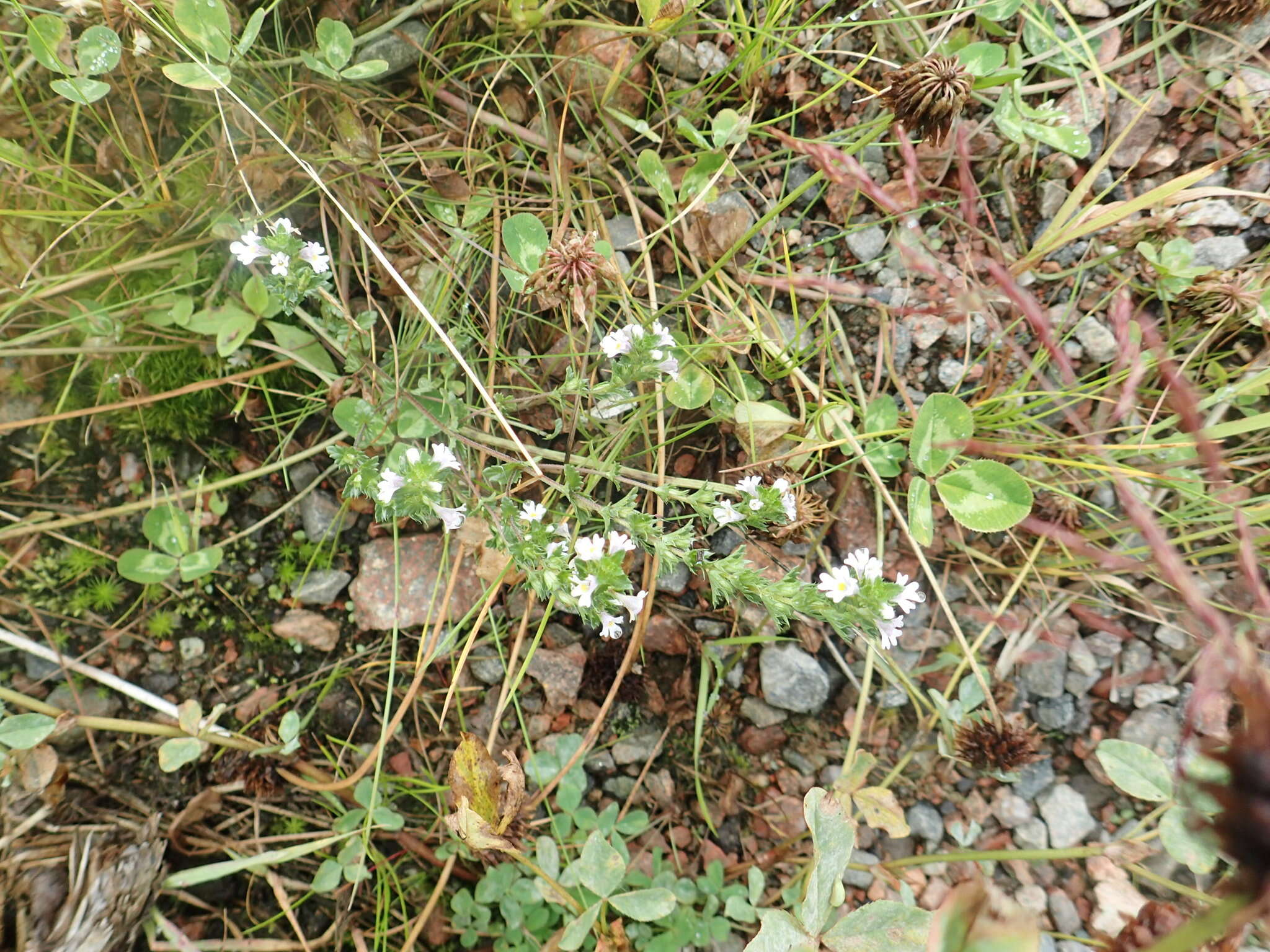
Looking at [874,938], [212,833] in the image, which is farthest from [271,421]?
[874,938]

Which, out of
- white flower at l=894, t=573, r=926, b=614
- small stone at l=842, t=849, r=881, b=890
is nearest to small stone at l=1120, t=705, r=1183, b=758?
small stone at l=842, t=849, r=881, b=890

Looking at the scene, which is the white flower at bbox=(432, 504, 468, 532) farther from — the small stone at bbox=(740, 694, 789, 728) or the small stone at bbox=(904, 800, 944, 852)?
the small stone at bbox=(904, 800, 944, 852)

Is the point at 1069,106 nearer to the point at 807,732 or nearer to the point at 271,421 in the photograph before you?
the point at 807,732

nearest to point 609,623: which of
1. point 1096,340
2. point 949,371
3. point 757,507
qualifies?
point 757,507

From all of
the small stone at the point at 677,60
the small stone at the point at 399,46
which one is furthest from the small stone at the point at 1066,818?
the small stone at the point at 399,46

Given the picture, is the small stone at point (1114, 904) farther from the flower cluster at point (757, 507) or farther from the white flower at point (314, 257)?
the white flower at point (314, 257)

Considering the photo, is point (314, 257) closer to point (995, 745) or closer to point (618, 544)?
point (618, 544)
